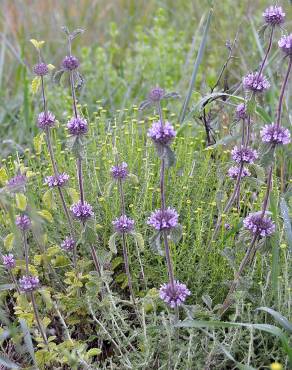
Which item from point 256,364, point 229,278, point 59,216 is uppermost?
point 59,216

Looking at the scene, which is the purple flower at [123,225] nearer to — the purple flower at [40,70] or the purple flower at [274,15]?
the purple flower at [40,70]

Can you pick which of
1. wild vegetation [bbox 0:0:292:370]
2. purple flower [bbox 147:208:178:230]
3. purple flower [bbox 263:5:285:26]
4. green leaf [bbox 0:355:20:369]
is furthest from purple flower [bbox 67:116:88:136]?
green leaf [bbox 0:355:20:369]

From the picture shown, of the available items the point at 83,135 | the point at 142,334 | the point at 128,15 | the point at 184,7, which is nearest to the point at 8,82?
the point at 128,15

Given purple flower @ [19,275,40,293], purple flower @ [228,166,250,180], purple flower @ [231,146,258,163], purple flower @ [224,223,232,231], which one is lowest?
purple flower @ [224,223,232,231]

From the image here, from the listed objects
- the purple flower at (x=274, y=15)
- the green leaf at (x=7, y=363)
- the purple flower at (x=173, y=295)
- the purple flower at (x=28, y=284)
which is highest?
the purple flower at (x=274, y=15)

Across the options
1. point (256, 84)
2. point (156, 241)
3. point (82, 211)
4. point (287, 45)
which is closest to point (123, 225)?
point (82, 211)

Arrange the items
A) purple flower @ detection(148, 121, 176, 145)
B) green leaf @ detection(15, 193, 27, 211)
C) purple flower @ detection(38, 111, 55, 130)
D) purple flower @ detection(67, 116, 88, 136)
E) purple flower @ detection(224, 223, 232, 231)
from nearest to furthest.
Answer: purple flower @ detection(148, 121, 176, 145), green leaf @ detection(15, 193, 27, 211), purple flower @ detection(67, 116, 88, 136), purple flower @ detection(38, 111, 55, 130), purple flower @ detection(224, 223, 232, 231)

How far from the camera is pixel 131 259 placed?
95.2 inches

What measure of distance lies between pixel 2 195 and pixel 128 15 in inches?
139

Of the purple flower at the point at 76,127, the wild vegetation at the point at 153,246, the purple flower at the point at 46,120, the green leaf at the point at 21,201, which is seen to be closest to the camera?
the green leaf at the point at 21,201

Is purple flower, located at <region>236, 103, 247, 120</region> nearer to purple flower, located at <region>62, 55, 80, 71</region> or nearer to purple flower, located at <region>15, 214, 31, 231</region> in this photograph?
purple flower, located at <region>62, 55, 80, 71</region>

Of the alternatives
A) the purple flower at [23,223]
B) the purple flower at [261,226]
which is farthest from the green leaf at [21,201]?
the purple flower at [261,226]

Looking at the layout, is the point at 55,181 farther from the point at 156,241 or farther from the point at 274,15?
the point at 274,15

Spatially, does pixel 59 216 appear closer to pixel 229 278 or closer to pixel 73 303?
pixel 73 303
